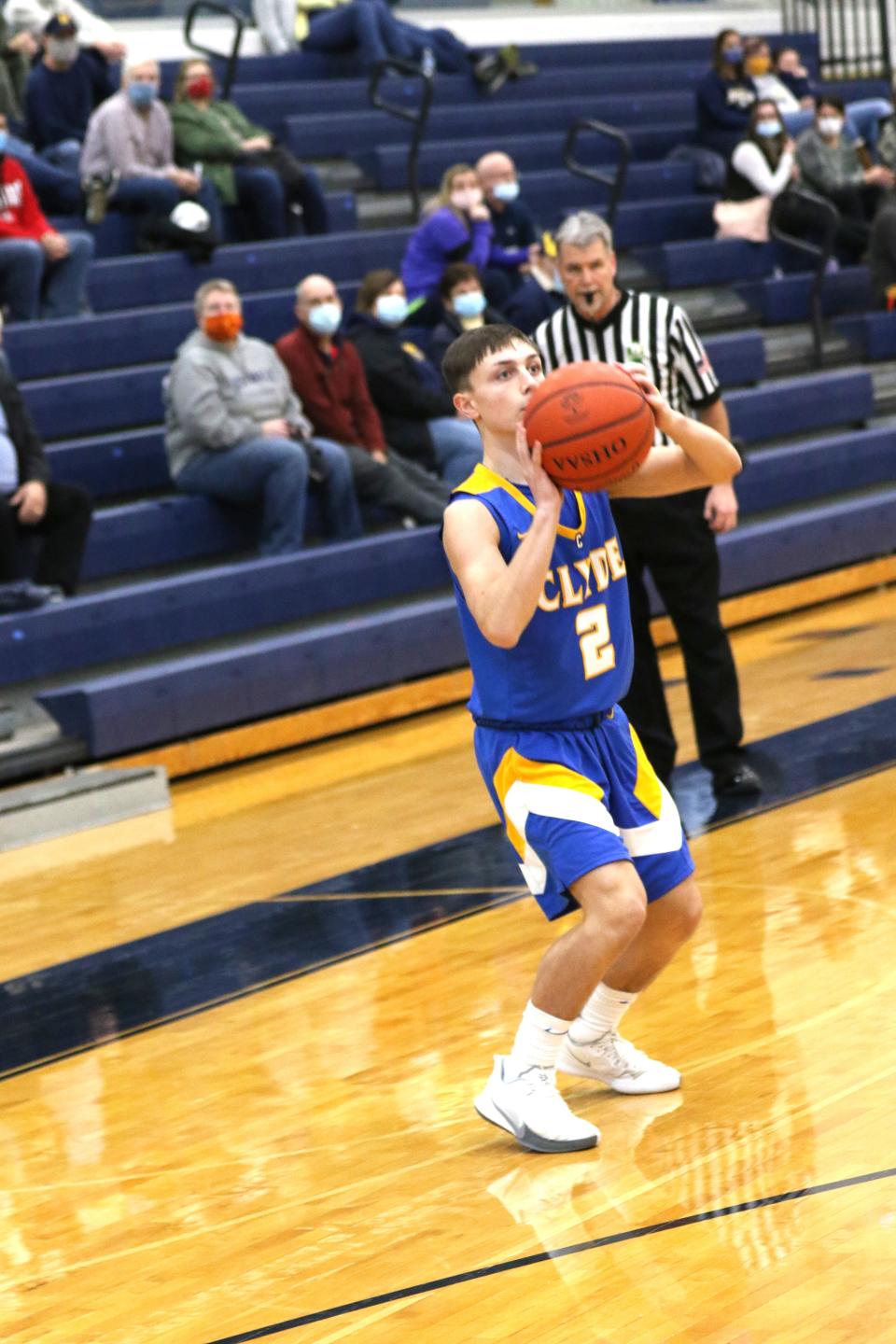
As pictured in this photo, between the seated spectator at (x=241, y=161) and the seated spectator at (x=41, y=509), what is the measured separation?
2.59 metres

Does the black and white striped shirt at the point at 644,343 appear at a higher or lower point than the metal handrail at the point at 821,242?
higher

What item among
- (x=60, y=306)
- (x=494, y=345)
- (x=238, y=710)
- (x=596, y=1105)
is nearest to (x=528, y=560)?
(x=494, y=345)

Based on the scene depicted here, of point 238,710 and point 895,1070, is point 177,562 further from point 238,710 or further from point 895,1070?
point 895,1070

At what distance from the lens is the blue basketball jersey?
10.9ft

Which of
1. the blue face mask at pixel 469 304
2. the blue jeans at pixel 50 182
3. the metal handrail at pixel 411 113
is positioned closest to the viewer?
the blue face mask at pixel 469 304

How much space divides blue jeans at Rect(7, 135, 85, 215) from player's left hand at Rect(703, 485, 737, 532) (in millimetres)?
4752

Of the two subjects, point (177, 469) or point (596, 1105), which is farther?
point (177, 469)

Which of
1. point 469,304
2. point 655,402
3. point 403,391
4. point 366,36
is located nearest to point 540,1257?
point 655,402

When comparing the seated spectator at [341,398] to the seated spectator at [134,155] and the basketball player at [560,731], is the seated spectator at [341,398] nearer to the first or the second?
the seated spectator at [134,155]

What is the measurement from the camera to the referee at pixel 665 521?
5234 millimetres

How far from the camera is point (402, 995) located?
4418mm

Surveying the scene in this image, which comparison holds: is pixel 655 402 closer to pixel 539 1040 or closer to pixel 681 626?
pixel 539 1040

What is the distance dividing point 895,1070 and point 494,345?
1411mm

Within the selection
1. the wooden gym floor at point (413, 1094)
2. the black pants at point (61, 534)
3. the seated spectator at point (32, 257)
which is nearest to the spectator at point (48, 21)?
the seated spectator at point (32, 257)
